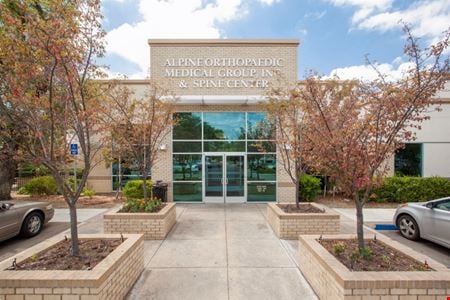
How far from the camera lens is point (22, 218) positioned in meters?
6.55

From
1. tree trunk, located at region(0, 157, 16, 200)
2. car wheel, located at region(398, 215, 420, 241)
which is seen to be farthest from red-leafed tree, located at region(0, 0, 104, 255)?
tree trunk, located at region(0, 157, 16, 200)

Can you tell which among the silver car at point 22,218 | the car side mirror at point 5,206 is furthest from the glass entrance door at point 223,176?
the car side mirror at point 5,206

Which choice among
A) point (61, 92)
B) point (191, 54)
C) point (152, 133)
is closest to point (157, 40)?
point (191, 54)

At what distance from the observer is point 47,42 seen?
3.21 metres

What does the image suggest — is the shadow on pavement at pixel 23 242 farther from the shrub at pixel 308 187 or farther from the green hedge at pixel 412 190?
the green hedge at pixel 412 190

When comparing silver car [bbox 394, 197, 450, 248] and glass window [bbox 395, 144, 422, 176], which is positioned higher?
glass window [bbox 395, 144, 422, 176]

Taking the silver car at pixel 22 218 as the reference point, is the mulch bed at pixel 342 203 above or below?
below

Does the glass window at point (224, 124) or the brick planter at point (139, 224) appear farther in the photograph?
the glass window at point (224, 124)

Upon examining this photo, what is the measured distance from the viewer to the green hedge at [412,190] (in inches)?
426

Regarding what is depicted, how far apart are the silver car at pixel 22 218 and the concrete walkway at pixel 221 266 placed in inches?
144

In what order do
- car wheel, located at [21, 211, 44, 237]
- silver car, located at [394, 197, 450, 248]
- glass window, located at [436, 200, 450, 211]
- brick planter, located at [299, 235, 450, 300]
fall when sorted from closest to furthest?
brick planter, located at [299, 235, 450, 300] → silver car, located at [394, 197, 450, 248] → glass window, located at [436, 200, 450, 211] → car wheel, located at [21, 211, 44, 237]

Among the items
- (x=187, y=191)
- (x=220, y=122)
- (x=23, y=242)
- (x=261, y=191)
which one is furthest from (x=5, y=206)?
(x=261, y=191)

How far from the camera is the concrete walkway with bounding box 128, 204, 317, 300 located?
3.90m

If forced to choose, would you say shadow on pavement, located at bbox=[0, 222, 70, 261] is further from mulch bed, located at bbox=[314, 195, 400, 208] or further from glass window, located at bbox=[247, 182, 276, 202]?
mulch bed, located at bbox=[314, 195, 400, 208]
